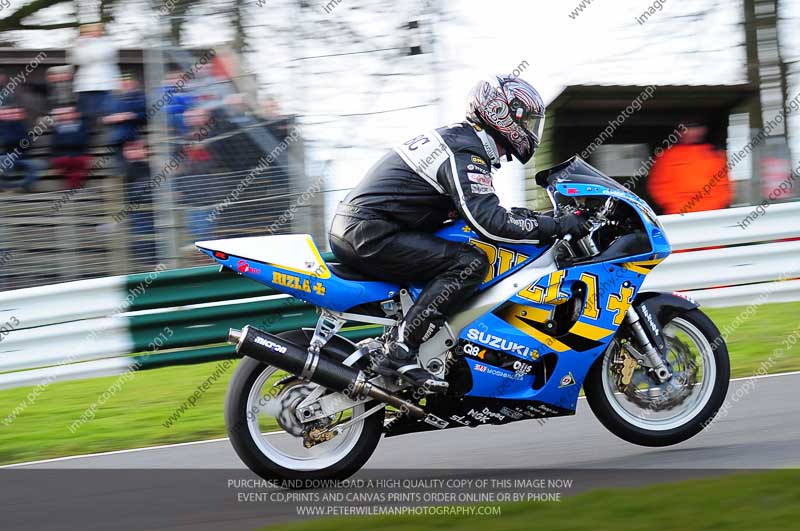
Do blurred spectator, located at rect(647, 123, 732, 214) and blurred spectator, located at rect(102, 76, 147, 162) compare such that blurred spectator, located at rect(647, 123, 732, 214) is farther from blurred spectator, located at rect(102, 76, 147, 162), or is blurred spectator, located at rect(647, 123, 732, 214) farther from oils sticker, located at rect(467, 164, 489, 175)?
oils sticker, located at rect(467, 164, 489, 175)

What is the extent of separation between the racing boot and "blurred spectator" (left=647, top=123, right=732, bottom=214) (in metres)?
5.87

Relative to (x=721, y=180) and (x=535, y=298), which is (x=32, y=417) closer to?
(x=535, y=298)

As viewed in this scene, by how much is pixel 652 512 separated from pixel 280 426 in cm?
194

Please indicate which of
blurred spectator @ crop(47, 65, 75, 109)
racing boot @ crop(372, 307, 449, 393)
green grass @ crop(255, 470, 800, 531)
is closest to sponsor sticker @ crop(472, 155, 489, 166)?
racing boot @ crop(372, 307, 449, 393)

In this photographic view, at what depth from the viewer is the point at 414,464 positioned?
5.90 meters

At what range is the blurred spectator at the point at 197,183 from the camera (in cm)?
919

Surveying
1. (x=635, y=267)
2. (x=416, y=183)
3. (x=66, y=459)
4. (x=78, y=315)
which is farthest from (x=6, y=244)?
(x=635, y=267)

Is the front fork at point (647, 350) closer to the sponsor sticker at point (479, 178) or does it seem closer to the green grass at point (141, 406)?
the sponsor sticker at point (479, 178)

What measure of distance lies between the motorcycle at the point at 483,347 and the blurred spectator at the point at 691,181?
5246mm

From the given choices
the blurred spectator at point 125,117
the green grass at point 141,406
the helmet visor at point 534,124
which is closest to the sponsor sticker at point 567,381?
the helmet visor at point 534,124

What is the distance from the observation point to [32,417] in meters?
7.92

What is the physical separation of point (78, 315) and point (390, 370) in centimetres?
459

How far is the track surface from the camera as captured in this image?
5160mm

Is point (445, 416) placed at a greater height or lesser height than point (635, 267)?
lesser
